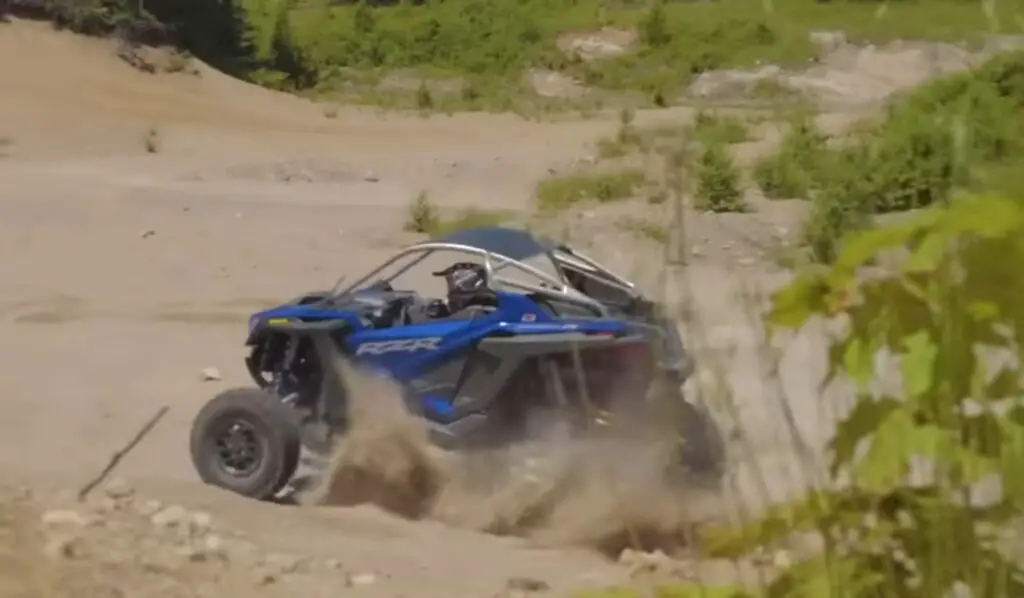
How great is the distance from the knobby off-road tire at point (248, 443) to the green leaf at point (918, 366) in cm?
511

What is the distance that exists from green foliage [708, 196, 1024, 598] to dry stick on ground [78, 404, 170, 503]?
423 cm

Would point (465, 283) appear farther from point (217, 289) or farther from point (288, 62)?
point (288, 62)

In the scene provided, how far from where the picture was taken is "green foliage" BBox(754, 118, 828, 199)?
16859 mm

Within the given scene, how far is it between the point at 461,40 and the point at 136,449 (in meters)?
29.2

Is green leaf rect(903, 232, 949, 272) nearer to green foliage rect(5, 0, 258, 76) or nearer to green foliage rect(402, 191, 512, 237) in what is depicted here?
green foliage rect(402, 191, 512, 237)

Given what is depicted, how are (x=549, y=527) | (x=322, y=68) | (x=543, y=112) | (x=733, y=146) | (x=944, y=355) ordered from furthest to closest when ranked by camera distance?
(x=322, y=68), (x=543, y=112), (x=733, y=146), (x=549, y=527), (x=944, y=355)

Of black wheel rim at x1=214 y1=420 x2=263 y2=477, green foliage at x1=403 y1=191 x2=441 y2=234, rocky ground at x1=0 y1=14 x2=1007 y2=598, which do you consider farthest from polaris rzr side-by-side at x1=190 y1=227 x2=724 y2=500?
green foliage at x1=403 y1=191 x2=441 y2=234

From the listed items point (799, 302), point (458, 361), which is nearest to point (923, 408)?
point (799, 302)

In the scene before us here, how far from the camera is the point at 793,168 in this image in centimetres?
1734

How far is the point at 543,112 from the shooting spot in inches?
1049

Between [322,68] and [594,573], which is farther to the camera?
[322,68]

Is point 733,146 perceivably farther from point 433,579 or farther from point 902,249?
point 902,249

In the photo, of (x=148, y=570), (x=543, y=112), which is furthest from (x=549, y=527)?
(x=543, y=112)

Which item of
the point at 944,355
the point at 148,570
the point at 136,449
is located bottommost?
the point at 136,449
